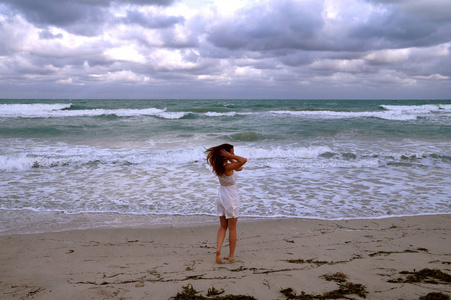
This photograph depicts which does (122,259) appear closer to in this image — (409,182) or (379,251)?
(379,251)

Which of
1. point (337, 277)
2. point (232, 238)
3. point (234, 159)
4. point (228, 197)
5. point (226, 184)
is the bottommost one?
point (337, 277)

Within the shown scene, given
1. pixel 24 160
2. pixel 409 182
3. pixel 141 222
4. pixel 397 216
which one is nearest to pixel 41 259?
pixel 141 222

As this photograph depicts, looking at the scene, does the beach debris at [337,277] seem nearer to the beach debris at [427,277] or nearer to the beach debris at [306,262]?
the beach debris at [306,262]

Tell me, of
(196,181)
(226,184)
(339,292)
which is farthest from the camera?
(196,181)

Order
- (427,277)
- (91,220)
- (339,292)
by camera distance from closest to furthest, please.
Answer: (339,292), (427,277), (91,220)

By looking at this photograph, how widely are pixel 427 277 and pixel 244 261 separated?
2060mm

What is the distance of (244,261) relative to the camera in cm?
395

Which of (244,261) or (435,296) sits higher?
(435,296)

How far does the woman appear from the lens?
12.6 feet

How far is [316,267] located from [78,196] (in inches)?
227

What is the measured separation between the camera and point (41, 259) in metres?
4.09

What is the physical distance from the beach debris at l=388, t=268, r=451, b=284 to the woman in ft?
6.24

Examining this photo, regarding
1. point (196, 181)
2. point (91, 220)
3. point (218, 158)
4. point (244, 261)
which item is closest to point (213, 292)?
point (244, 261)

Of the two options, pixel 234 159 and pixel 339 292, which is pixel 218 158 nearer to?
pixel 234 159
